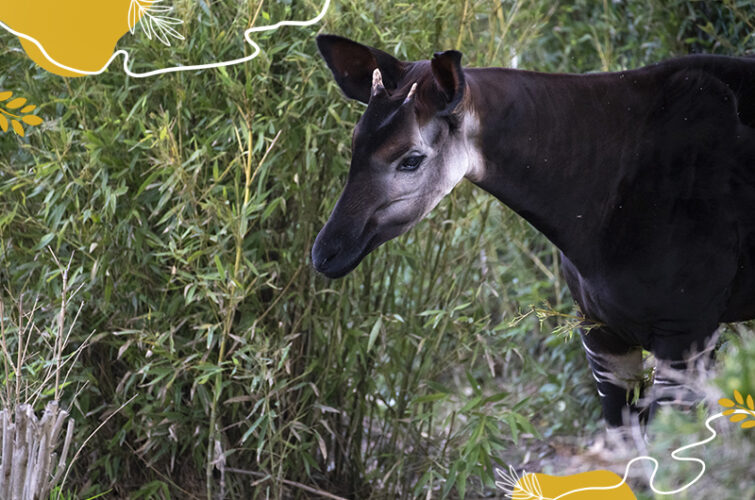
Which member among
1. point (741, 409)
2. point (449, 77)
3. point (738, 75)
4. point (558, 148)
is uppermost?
point (449, 77)

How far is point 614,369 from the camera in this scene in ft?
7.45

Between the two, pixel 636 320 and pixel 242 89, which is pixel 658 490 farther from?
pixel 242 89

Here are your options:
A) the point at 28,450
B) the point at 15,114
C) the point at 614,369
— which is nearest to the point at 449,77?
the point at 614,369

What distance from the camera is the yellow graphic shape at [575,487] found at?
1729 mm

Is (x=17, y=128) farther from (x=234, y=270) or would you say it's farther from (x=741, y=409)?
(x=741, y=409)

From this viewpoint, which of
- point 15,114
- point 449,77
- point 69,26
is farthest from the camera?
point 15,114

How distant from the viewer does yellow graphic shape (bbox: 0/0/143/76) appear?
2.19 m

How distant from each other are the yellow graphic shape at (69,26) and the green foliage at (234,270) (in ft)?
0.47

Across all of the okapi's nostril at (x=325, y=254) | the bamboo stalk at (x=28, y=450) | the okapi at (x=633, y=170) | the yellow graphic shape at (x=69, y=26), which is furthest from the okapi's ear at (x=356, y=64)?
the bamboo stalk at (x=28, y=450)

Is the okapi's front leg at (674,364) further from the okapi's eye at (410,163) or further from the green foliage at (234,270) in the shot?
the okapi's eye at (410,163)

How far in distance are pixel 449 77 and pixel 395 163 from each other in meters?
0.19

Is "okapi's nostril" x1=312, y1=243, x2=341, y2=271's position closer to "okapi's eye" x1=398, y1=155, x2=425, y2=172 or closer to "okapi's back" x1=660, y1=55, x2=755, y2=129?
"okapi's eye" x1=398, y1=155, x2=425, y2=172

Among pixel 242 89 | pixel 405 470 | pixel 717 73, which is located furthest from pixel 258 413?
pixel 717 73

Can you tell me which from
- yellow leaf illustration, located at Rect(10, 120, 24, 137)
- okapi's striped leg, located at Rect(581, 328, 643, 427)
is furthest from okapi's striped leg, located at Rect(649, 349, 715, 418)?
yellow leaf illustration, located at Rect(10, 120, 24, 137)
